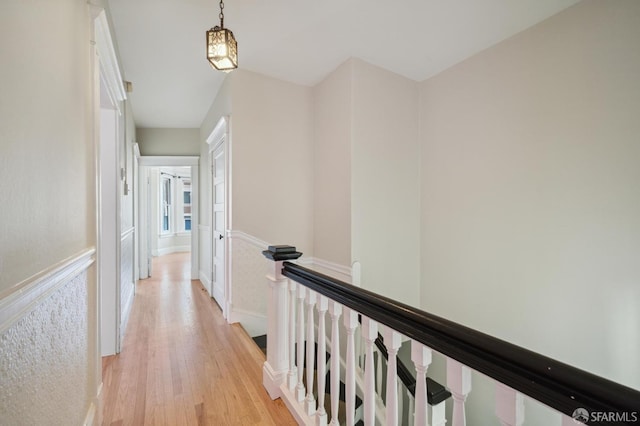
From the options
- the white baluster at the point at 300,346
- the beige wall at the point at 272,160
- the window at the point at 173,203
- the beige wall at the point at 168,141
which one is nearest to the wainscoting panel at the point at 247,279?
the beige wall at the point at 272,160

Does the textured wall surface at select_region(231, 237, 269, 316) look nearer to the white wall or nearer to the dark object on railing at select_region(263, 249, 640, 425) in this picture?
the white wall

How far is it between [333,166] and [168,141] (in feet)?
11.3

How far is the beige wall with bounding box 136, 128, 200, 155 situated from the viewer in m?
4.82

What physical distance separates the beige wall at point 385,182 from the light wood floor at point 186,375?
136 cm

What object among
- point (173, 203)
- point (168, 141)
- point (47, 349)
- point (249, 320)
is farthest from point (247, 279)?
point (173, 203)

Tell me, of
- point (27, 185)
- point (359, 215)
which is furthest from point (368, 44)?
point (27, 185)

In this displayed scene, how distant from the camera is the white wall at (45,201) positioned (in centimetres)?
70

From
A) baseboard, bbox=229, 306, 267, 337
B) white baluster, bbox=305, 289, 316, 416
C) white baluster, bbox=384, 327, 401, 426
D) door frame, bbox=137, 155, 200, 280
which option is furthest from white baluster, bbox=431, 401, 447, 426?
door frame, bbox=137, 155, 200, 280

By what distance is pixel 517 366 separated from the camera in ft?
1.98

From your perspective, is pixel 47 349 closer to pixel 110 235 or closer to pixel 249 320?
A: pixel 110 235

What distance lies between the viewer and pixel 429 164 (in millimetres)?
3051

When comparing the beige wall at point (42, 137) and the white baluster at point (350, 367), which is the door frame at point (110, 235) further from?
the white baluster at point (350, 367)

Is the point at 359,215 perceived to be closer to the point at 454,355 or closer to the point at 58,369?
the point at 454,355

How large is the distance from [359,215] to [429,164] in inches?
39.7
